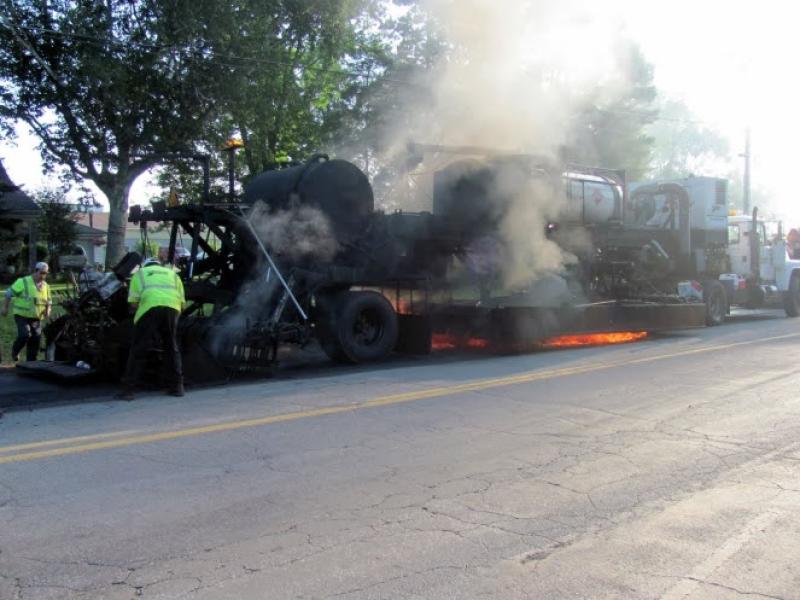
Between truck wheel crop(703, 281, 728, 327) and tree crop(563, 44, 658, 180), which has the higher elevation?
tree crop(563, 44, 658, 180)

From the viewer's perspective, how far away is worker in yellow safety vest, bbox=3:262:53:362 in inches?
375

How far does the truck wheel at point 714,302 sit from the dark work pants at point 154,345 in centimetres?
1215

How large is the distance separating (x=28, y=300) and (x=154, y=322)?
3064 millimetres

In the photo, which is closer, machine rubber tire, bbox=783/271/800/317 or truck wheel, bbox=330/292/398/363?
truck wheel, bbox=330/292/398/363

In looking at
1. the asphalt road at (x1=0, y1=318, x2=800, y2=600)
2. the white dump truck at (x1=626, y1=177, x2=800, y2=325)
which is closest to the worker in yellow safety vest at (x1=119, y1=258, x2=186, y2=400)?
the asphalt road at (x1=0, y1=318, x2=800, y2=600)

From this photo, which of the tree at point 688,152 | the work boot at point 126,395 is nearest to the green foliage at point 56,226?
the work boot at point 126,395

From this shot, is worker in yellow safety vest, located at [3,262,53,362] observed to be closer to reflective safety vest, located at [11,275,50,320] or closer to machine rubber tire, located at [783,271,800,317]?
reflective safety vest, located at [11,275,50,320]

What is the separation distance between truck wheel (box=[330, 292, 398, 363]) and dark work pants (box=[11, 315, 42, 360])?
3833 millimetres

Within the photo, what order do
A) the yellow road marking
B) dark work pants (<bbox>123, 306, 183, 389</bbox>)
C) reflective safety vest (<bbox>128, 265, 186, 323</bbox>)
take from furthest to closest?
1. reflective safety vest (<bbox>128, 265, 186, 323</bbox>)
2. dark work pants (<bbox>123, 306, 183, 389</bbox>)
3. the yellow road marking

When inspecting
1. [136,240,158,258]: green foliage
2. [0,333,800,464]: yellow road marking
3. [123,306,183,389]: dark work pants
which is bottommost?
[0,333,800,464]: yellow road marking

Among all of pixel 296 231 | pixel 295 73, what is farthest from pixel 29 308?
pixel 295 73

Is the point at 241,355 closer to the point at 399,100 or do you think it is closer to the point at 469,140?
the point at 469,140

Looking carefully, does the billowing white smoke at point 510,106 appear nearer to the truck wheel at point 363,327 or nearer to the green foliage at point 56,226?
the truck wheel at point 363,327

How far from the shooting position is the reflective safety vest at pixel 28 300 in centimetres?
951
